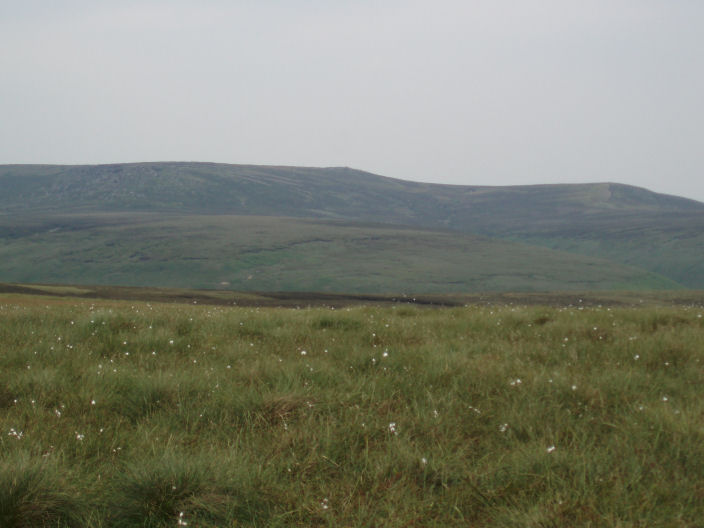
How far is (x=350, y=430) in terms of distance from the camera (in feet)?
18.3

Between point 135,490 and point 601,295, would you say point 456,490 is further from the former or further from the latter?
point 601,295

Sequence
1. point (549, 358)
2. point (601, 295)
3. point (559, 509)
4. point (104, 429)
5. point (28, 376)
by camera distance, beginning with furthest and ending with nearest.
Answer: point (601, 295) → point (549, 358) → point (28, 376) → point (104, 429) → point (559, 509)

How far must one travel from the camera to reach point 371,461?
501cm

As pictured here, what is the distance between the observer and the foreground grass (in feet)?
13.9

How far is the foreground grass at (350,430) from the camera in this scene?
4230 mm

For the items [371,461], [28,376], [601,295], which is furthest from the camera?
[601,295]

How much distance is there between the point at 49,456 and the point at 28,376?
7.92 feet

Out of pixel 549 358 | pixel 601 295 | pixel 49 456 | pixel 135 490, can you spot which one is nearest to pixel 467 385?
pixel 549 358

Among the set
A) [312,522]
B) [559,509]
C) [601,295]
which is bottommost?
[601,295]

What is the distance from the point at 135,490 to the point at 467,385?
3.81m

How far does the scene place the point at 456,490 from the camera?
15.0ft

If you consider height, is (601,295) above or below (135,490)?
below

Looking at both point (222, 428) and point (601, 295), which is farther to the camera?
point (601, 295)

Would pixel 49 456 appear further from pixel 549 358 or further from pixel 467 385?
pixel 549 358
